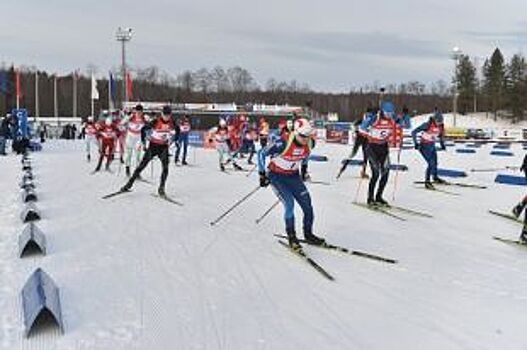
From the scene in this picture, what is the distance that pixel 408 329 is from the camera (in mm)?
5473

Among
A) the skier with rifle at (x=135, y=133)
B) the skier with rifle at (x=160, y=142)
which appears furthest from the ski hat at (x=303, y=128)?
the skier with rifle at (x=135, y=133)

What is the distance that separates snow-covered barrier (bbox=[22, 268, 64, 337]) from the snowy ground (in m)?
0.12

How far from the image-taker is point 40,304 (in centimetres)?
519

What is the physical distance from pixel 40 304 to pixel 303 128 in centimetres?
402

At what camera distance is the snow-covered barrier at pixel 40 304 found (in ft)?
16.7

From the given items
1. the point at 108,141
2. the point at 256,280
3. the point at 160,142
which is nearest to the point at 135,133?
the point at 108,141

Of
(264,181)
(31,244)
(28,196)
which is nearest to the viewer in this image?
(31,244)

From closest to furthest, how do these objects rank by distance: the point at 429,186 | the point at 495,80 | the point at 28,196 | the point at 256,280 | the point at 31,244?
the point at 256,280
the point at 31,244
the point at 28,196
the point at 429,186
the point at 495,80

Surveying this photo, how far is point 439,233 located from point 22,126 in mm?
23587

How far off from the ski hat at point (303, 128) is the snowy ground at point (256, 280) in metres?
1.58

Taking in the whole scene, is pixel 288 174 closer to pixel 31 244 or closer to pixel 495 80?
pixel 31 244

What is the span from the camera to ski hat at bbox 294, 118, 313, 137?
25.9ft

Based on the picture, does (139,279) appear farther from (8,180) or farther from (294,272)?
(8,180)

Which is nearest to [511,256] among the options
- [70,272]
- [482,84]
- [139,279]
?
[139,279]
